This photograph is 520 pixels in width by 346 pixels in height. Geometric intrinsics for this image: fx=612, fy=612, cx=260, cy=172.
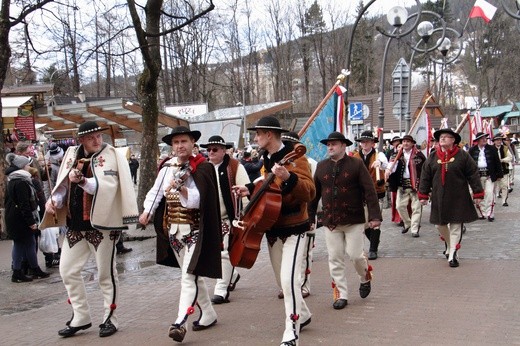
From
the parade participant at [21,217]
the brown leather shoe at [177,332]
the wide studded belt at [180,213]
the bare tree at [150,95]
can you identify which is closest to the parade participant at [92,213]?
the wide studded belt at [180,213]

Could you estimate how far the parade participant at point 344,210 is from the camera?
6719 mm

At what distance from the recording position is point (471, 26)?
199 ft

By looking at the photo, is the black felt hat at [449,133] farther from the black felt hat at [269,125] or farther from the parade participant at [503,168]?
the parade participant at [503,168]

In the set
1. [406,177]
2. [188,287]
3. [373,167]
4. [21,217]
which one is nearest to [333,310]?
[188,287]

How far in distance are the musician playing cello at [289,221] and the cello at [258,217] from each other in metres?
0.10

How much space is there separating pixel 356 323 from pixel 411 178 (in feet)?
21.5

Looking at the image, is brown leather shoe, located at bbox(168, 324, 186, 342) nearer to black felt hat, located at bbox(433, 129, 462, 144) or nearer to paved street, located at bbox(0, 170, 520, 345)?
paved street, located at bbox(0, 170, 520, 345)

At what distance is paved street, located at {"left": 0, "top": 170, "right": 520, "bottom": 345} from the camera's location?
5.66 m

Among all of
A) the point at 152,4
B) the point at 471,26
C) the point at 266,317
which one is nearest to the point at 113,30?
the point at 152,4

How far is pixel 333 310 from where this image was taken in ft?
21.5

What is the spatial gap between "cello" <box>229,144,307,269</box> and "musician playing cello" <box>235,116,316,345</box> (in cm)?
10

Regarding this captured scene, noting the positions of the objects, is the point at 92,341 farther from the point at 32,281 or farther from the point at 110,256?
the point at 32,281

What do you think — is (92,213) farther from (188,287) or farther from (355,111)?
(355,111)

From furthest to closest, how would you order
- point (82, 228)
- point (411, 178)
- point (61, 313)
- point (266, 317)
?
point (411, 178)
point (61, 313)
point (266, 317)
point (82, 228)
